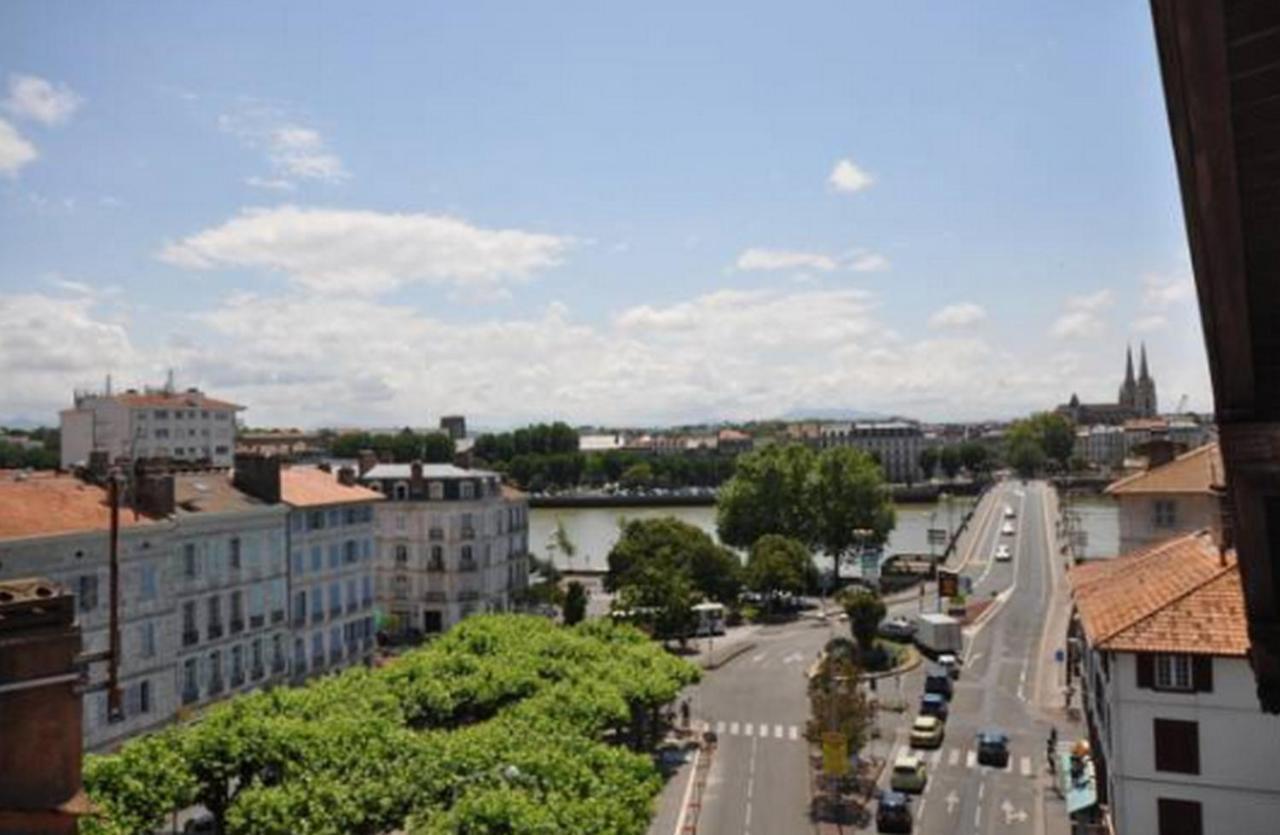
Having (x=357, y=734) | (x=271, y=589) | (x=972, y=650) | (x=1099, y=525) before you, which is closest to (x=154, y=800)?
(x=357, y=734)

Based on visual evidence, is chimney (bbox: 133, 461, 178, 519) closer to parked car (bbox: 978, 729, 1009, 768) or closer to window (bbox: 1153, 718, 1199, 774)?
parked car (bbox: 978, 729, 1009, 768)

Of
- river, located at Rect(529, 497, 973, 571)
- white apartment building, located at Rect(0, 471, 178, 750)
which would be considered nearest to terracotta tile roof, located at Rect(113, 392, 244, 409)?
river, located at Rect(529, 497, 973, 571)

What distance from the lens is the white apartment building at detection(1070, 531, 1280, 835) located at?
26656 millimetres

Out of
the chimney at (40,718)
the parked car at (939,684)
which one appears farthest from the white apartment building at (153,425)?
the chimney at (40,718)

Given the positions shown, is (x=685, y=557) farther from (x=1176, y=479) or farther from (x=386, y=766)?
(x=386, y=766)

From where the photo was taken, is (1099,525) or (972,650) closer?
(972,650)

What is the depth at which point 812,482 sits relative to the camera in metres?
100

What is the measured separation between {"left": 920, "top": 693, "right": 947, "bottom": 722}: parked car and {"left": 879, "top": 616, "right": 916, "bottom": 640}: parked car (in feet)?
54.4

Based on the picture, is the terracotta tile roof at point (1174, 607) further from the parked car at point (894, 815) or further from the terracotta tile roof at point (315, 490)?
the terracotta tile roof at point (315, 490)

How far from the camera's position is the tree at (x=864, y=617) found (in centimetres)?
6088

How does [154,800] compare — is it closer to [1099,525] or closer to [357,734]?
[357,734]

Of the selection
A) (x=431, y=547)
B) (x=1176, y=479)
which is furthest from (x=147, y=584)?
(x=1176, y=479)

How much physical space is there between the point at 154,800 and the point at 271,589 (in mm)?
24372

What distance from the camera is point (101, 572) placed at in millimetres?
38312
